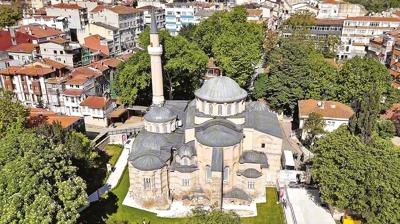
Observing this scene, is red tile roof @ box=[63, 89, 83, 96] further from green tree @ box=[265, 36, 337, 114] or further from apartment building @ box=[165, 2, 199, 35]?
apartment building @ box=[165, 2, 199, 35]

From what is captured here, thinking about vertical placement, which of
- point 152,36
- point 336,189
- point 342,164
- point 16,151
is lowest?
point 336,189

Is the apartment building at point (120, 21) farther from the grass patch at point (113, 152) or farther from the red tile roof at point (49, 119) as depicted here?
the grass patch at point (113, 152)

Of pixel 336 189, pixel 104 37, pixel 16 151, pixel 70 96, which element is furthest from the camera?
pixel 104 37

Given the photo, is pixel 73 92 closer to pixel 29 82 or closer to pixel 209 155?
pixel 29 82

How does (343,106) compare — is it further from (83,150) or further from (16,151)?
(16,151)

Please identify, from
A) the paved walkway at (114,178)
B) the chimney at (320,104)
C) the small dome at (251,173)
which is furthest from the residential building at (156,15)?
the small dome at (251,173)

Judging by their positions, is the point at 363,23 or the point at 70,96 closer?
the point at 70,96

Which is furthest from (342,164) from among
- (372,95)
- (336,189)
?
(372,95)

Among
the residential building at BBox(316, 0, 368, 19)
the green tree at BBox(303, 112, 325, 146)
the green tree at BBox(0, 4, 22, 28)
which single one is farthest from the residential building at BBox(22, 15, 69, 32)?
the residential building at BBox(316, 0, 368, 19)
